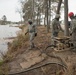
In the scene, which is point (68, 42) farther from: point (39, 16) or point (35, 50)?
point (39, 16)

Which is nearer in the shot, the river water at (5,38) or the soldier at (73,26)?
the soldier at (73,26)

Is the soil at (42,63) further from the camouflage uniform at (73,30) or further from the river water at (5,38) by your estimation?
the river water at (5,38)

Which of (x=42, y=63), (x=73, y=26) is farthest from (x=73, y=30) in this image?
(x=42, y=63)

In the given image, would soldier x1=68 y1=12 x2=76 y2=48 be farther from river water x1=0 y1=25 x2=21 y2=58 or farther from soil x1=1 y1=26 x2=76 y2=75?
river water x1=0 y1=25 x2=21 y2=58

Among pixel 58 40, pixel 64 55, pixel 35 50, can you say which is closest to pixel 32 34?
pixel 35 50

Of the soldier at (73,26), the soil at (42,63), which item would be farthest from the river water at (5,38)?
the soldier at (73,26)

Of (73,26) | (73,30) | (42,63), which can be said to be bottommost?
(42,63)

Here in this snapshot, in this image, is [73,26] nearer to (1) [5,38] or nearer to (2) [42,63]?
(2) [42,63]

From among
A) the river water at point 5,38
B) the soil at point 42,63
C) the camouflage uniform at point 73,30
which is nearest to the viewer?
the soil at point 42,63

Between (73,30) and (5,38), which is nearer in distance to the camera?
(73,30)

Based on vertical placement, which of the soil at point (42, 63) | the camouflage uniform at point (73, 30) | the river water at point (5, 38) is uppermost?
the camouflage uniform at point (73, 30)

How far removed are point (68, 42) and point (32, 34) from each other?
12.4ft

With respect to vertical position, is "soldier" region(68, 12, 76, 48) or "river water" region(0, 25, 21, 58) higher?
"soldier" region(68, 12, 76, 48)

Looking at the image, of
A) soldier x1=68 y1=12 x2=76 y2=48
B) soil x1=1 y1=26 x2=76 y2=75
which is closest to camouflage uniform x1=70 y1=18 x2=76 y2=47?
soldier x1=68 y1=12 x2=76 y2=48
